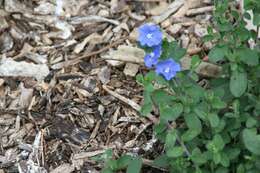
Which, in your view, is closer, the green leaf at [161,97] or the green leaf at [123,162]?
the green leaf at [161,97]

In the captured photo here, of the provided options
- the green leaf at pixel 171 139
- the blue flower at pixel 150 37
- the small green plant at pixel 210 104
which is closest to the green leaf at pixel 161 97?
the small green plant at pixel 210 104

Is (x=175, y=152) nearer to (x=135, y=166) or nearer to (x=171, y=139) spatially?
(x=171, y=139)

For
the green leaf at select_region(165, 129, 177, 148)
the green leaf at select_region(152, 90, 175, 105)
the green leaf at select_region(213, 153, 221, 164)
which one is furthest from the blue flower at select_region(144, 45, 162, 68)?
the green leaf at select_region(213, 153, 221, 164)

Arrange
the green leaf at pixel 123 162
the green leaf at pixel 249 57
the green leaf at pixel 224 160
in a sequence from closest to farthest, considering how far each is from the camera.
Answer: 1. the green leaf at pixel 224 160
2. the green leaf at pixel 249 57
3. the green leaf at pixel 123 162

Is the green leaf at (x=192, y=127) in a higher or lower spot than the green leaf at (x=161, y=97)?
lower

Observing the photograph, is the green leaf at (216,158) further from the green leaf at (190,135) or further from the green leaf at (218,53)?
the green leaf at (218,53)

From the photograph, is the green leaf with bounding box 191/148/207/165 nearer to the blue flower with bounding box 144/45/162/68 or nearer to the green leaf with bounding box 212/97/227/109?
the green leaf with bounding box 212/97/227/109

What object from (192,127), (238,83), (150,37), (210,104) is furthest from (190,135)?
(150,37)
